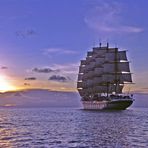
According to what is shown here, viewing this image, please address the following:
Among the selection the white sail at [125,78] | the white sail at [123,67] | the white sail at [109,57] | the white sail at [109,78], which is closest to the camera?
the white sail at [125,78]

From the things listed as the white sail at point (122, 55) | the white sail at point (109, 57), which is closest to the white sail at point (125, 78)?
the white sail at point (122, 55)

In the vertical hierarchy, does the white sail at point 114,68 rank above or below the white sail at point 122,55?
below

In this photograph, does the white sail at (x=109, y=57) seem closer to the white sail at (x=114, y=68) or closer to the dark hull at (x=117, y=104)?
the white sail at (x=114, y=68)

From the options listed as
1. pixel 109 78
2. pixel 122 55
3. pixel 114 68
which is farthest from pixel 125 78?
pixel 122 55

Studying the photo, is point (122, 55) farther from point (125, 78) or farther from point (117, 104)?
point (117, 104)

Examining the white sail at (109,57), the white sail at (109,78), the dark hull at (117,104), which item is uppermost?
the white sail at (109,57)

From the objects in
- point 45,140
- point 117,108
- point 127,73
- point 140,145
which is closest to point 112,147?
point 140,145

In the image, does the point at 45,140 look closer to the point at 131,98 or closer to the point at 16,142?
the point at 16,142

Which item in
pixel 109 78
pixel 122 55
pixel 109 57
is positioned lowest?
pixel 109 78

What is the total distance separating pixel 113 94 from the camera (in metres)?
191

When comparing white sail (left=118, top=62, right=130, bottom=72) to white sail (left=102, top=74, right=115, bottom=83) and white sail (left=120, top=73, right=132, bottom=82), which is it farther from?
white sail (left=102, top=74, right=115, bottom=83)

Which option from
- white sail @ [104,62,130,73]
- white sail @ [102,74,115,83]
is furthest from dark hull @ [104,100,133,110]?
white sail @ [104,62,130,73]

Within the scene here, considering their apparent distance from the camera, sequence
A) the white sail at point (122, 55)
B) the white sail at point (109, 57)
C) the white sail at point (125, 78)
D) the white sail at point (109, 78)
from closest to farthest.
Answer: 1. the white sail at point (125, 78)
2. the white sail at point (109, 78)
3. the white sail at point (109, 57)
4. the white sail at point (122, 55)

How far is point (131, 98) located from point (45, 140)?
137922 millimetres
